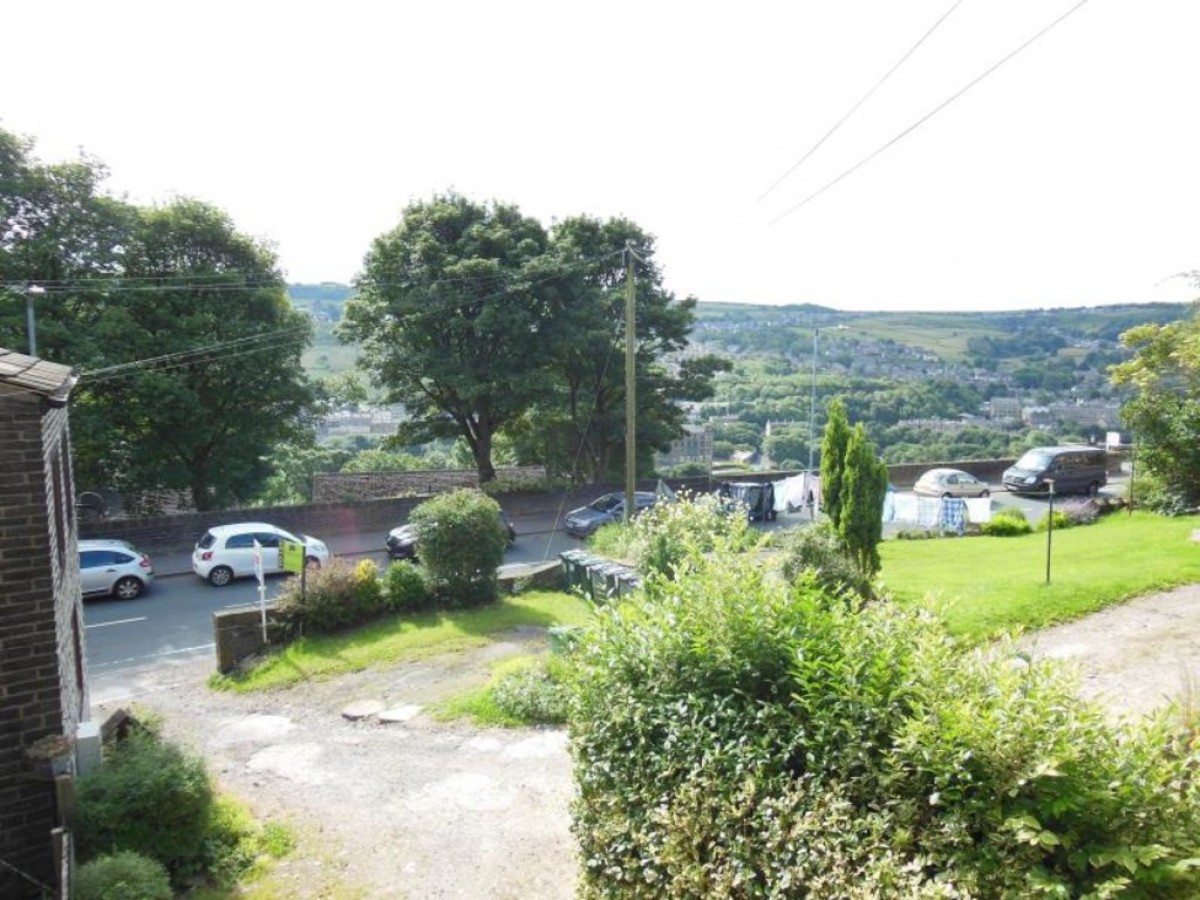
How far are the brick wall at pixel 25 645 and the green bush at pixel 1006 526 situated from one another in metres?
25.2

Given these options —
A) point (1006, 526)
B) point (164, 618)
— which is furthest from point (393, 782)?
point (1006, 526)

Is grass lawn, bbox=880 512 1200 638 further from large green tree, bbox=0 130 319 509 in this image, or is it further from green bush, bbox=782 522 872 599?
large green tree, bbox=0 130 319 509

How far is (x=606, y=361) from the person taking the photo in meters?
28.5

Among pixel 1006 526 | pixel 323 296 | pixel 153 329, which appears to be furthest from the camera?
pixel 323 296

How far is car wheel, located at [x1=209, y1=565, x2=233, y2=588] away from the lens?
19.0 m

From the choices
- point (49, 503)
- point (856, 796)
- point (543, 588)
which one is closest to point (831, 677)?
point (856, 796)

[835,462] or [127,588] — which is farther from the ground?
[835,462]

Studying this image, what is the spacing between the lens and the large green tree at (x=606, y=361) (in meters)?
27.7

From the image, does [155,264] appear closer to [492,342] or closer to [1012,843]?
[492,342]

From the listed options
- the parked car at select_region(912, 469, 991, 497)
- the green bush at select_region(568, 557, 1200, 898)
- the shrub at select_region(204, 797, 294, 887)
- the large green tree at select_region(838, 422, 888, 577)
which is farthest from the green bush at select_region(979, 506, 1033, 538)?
the shrub at select_region(204, 797, 294, 887)

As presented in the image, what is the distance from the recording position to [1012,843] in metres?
3.22

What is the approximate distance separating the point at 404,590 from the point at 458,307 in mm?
13405

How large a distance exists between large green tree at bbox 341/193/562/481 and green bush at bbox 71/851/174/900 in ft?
68.9

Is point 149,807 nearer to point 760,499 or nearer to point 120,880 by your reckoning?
point 120,880
